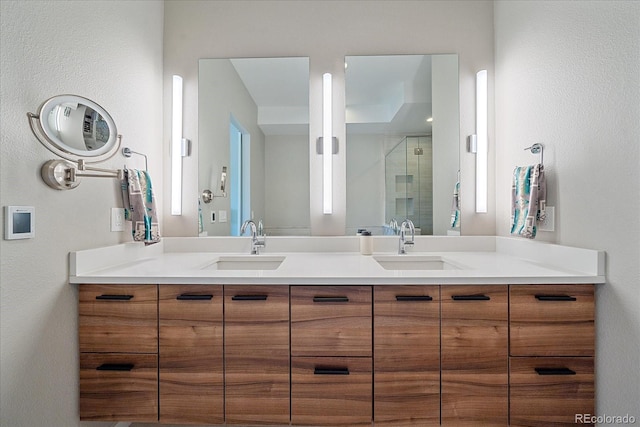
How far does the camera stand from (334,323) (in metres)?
1.36

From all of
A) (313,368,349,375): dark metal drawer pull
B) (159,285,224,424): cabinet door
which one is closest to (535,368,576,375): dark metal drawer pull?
(313,368,349,375): dark metal drawer pull

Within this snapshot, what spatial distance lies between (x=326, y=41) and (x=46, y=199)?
1752 mm

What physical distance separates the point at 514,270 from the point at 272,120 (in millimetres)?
1608

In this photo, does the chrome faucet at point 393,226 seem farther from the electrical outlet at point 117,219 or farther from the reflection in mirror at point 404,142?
the electrical outlet at point 117,219

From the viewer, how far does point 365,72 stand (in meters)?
2.12

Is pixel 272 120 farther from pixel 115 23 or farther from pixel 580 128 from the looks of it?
pixel 580 128

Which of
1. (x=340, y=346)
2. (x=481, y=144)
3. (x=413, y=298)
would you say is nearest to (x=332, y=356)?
(x=340, y=346)

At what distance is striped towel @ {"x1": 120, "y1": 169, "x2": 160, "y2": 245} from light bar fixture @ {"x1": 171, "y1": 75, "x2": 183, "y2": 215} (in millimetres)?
338

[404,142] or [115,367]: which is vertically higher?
[404,142]

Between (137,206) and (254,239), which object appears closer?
(137,206)

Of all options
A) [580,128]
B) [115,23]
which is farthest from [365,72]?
[115,23]

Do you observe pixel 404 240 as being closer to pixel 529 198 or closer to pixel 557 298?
pixel 529 198

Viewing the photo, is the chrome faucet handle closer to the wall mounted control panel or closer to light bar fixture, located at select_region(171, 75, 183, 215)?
light bar fixture, located at select_region(171, 75, 183, 215)

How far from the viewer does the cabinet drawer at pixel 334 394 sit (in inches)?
53.4
